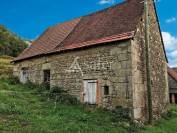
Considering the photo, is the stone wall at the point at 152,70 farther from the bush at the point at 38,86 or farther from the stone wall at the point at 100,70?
the bush at the point at 38,86

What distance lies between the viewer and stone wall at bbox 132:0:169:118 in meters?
13.8

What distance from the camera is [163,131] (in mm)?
13180

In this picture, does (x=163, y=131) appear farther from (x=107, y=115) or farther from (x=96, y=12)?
(x=96, y=12)

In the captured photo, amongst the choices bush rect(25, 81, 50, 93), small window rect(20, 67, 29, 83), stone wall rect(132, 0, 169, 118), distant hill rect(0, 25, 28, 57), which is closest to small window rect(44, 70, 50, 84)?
bush rect(25, 81, 50, 93)

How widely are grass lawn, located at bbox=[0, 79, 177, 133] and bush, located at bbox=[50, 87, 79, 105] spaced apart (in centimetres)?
57

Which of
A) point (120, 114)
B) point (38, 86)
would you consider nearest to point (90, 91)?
point (120, 114)

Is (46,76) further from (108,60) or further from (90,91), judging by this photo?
(108,60)

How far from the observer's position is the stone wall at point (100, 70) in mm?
13453

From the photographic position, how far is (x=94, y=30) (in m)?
16.7

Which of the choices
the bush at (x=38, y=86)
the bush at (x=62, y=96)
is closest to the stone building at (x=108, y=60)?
the bush at (x=62, y=96)

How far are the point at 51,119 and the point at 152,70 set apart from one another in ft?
26.0

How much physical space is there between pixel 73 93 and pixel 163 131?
5.69m

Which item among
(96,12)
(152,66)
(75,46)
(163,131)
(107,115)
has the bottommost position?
(163,131)

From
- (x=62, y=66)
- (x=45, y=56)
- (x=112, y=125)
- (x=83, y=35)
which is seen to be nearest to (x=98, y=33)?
(x=83, y=35)
